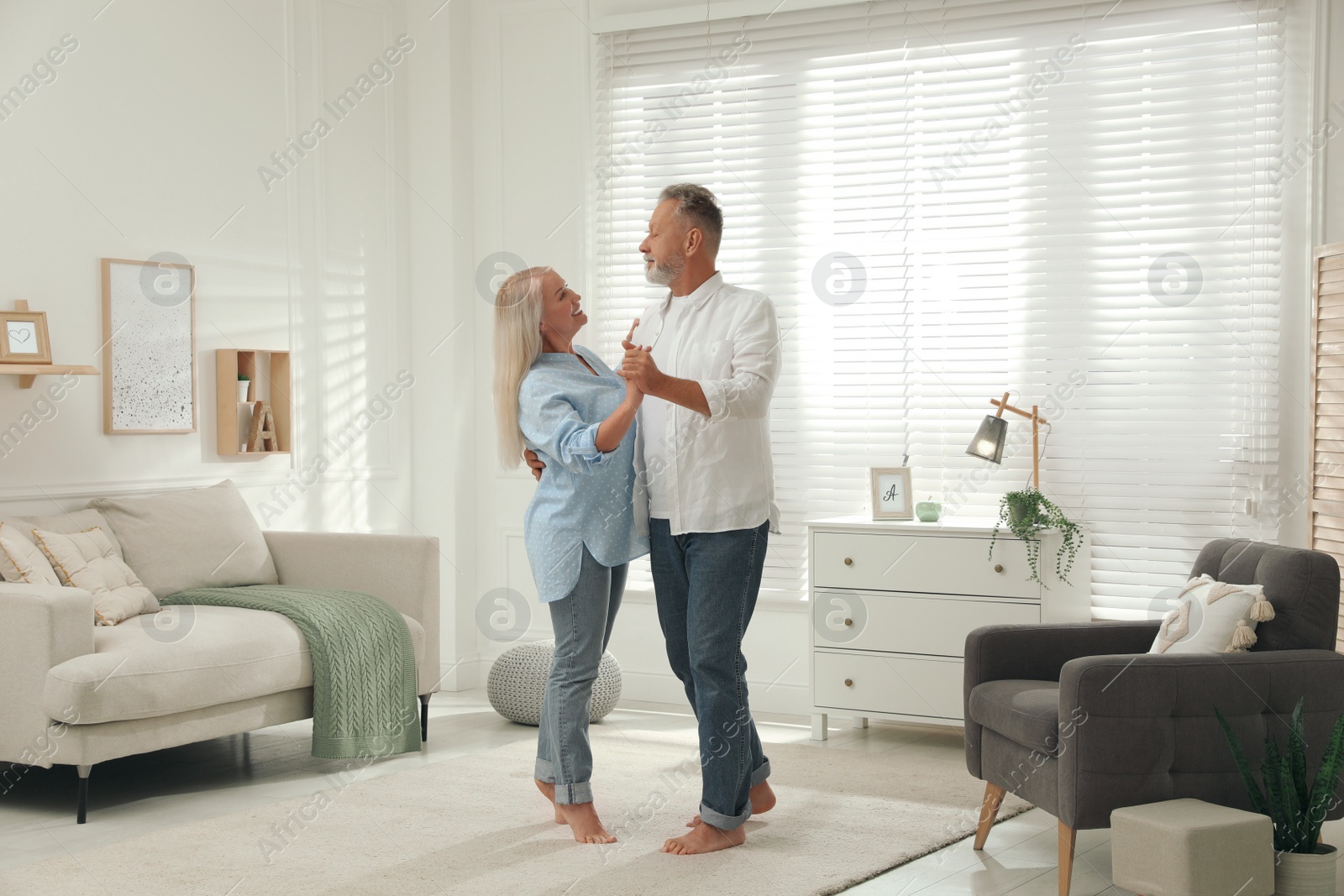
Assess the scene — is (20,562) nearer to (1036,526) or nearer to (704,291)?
(704,291)

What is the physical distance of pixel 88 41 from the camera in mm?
4430

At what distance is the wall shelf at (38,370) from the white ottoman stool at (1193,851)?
340 centimetres

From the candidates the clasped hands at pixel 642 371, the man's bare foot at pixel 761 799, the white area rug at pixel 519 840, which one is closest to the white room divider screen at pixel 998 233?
the white area rug at pixel 519 840

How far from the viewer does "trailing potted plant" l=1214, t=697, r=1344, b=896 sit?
8.79 ft

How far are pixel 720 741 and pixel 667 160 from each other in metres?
2.99

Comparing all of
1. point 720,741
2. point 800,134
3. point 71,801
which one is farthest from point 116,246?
point 720,741

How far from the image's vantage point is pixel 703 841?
10.3ft

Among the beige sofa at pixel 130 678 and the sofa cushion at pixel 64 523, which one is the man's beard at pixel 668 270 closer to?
the beige sofa at pixel 130 678

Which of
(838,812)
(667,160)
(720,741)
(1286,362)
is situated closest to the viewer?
(720,741)

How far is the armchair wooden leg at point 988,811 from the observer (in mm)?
3213

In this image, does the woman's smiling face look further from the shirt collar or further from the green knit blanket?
the green knit blanket

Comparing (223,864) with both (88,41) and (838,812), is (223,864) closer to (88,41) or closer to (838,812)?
(838,812)

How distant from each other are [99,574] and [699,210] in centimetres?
224

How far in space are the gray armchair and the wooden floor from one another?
9.9 inches
